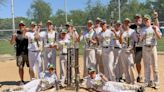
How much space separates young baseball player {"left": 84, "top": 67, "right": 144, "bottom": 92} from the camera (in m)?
10.1

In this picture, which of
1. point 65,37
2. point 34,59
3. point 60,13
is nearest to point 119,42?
point 65,37

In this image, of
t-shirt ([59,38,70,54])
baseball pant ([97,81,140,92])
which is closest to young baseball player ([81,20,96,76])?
t-shirt ([59,38,70,54])

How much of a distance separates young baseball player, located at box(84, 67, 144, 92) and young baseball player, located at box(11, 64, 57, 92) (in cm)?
86

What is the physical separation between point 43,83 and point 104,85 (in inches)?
59.5

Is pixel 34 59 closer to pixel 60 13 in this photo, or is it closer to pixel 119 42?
pixel 119 42

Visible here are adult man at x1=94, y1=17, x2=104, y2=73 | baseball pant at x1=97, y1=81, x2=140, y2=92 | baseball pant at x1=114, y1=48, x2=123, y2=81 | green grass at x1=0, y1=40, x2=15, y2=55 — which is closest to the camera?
baseball pant at x1=97, y1=81, x2=140, y2=92

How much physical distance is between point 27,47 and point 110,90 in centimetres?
296

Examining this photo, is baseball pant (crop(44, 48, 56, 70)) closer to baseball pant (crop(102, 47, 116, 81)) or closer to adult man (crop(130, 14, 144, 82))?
baseball pant (crop(102, 47, 116, 81))

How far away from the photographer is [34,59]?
11.7m

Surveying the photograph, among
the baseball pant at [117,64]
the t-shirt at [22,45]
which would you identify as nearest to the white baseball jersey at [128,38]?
the baseball pant at [117,64]

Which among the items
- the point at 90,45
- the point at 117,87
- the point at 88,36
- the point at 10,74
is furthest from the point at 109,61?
the point at 10,74

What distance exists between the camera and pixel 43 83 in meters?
10.7

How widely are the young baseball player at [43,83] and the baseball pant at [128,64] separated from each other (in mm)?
1796

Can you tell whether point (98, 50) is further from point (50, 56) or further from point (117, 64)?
point (50, 56)
